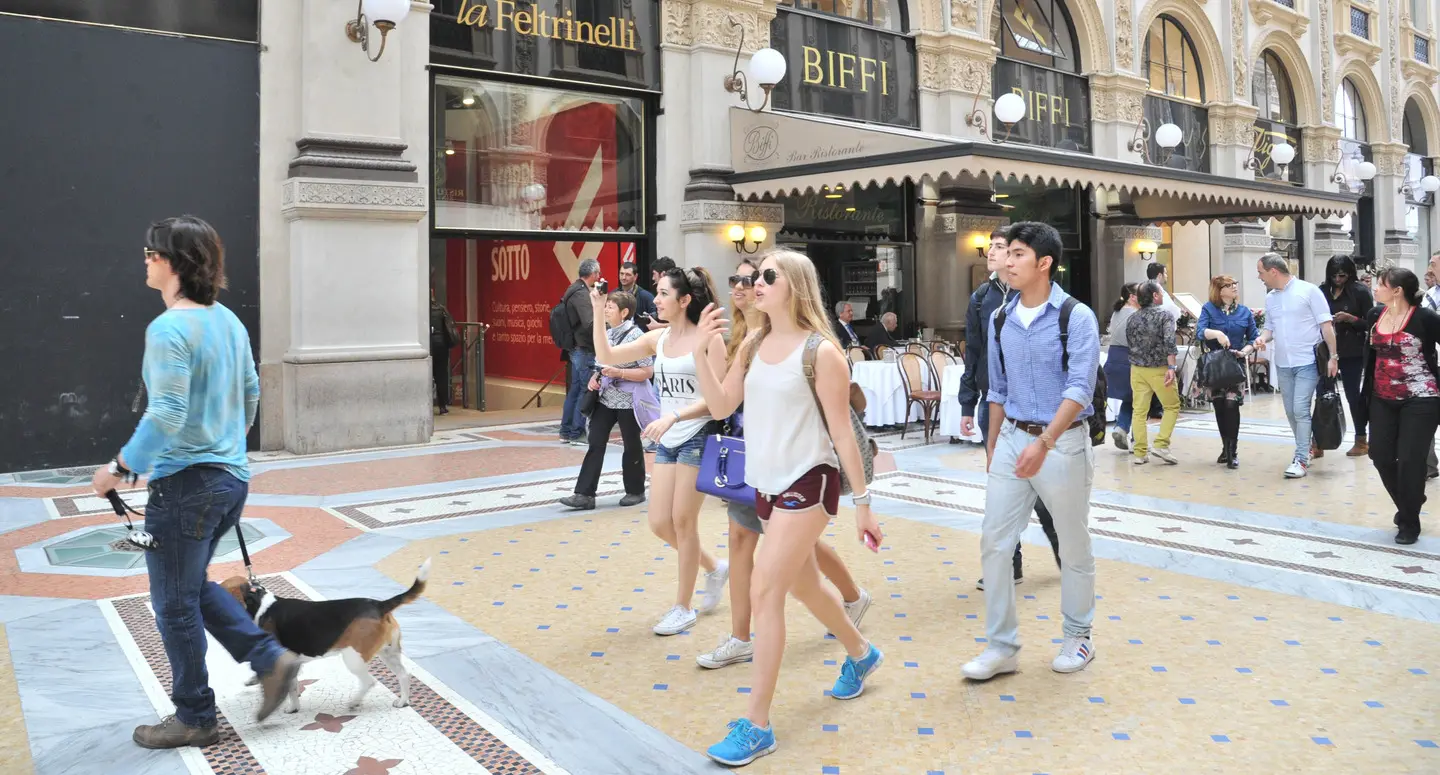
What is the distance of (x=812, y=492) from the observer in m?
3.56

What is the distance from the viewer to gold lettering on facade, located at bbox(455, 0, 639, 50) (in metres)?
12.1

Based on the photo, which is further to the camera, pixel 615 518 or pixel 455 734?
pixel 615 518

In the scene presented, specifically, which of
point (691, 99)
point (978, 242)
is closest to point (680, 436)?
point (691, 99)

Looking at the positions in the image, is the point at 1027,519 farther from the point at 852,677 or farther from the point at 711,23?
the point at 711,23

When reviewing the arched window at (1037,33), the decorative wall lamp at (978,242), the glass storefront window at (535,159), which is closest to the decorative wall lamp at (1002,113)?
the arched window at (1037,33)

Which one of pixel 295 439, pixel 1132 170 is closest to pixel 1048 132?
pixel 1132 170

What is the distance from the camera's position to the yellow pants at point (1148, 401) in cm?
976

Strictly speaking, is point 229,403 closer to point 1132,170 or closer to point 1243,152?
point 1132,170

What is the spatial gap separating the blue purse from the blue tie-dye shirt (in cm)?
170

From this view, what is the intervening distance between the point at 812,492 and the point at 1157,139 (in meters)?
18.6

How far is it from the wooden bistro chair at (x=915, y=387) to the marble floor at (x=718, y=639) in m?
3.75

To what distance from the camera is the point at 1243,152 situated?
2314cm

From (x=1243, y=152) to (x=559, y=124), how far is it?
16.9 meters

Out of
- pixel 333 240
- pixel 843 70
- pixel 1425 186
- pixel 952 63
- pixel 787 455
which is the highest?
pixel 1425 186
